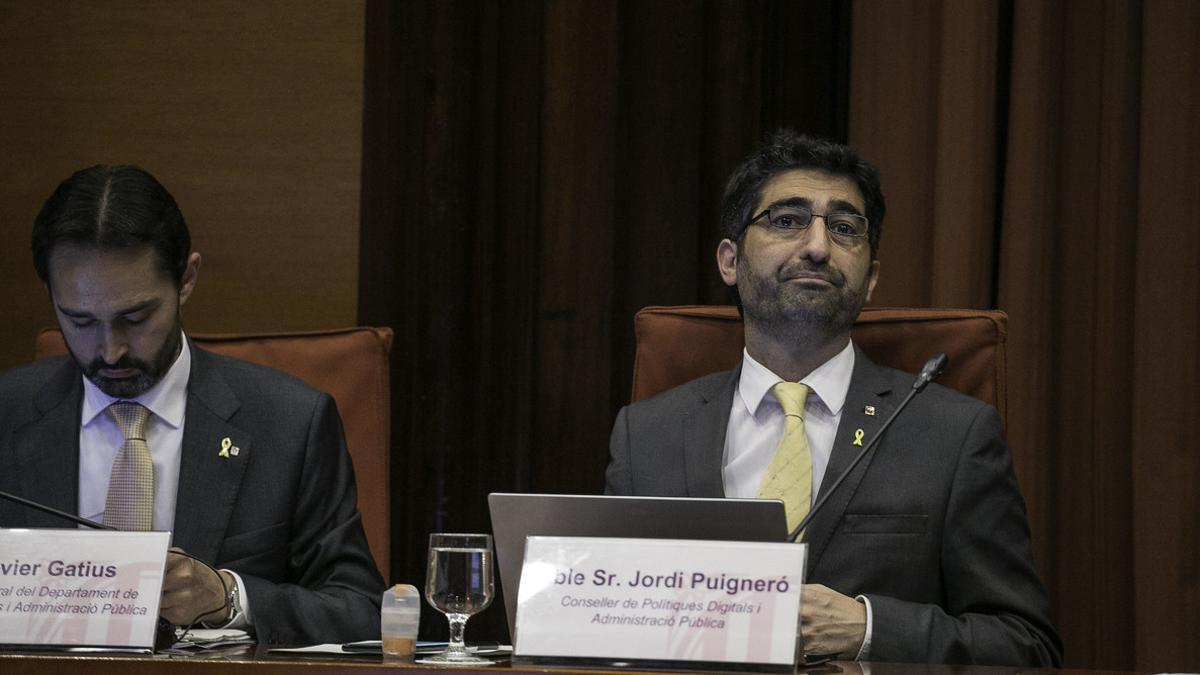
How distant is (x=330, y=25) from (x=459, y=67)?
394mm

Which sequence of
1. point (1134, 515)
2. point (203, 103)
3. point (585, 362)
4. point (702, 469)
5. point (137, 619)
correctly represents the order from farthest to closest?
1. point (203, 103)
2. point (585, 362)
3. point (1134, 515)
4. point (702, 469)
5. point (137, 619)

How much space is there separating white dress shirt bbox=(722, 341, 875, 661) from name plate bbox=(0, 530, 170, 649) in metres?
1.02

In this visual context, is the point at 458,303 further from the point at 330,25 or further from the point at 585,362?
the point at 330,25

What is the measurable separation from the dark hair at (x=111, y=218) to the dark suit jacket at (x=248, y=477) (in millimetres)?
219

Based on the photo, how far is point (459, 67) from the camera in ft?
10.1

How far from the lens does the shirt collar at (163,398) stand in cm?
228

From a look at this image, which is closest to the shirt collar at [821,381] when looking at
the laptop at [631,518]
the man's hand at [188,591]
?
the laptop at [631,518]

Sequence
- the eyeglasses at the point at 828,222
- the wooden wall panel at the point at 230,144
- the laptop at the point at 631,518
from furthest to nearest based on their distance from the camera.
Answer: the wooden wall panel at the point at 230,144, the eyeglasses at the point at 828,222, the laptop at the point at 631,518

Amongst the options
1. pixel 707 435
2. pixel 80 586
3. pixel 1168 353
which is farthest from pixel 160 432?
pixel 1168 353

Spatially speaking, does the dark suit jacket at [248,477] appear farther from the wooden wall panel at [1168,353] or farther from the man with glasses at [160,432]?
the wooden wall panel at [1168,353]

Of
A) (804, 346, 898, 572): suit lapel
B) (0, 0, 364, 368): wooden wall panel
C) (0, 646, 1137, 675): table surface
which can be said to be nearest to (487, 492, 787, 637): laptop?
(0, 646, 1137, 675): table surface

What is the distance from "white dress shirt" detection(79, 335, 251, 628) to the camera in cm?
224

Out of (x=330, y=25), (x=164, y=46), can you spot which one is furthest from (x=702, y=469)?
(x=164, y=46)

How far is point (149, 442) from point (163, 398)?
0.24 feet
